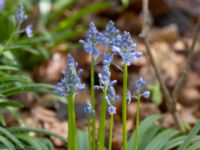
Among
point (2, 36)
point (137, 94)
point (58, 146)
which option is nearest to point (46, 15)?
point (2, 36)

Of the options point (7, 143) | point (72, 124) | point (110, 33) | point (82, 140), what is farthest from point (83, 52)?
point (72, 124)

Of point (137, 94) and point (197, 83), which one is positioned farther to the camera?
point (197, 83)

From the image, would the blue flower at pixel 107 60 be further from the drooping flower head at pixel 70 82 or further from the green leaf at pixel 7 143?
the green leaf at pixel 7 143

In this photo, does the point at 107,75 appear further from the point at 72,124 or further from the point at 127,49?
the point at 72,124

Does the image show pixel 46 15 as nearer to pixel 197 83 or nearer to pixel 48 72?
pixel 48 72

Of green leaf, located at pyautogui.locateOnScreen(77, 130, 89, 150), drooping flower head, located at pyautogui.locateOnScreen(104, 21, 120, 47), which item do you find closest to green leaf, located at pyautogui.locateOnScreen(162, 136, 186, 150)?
green leaf, located at pyautogui.locateOnScreen(77, 130, 89, 150)

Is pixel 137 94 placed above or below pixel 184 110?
below

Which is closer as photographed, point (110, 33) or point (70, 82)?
point (70, 82)
